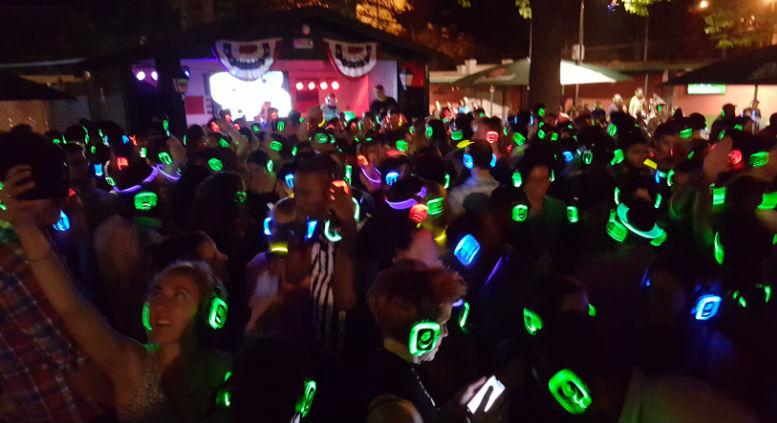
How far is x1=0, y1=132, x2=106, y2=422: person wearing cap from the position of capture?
207 cm

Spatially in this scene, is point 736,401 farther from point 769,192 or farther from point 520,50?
point 520,50

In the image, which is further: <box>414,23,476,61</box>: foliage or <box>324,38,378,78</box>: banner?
<box>414,23,476,61</box>: foliage

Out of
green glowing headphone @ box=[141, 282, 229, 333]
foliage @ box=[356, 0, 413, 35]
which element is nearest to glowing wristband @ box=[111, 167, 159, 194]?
green glowing headphone @ box=[141, 282, 229, 333]

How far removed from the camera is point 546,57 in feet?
45.0

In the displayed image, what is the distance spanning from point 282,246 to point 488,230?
1314mm

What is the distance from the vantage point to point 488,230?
3748mm

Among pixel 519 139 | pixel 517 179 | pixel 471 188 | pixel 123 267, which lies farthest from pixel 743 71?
pixel 123 267

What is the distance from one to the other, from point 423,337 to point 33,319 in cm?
143

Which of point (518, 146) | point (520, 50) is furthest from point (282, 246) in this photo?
point (520, 50)

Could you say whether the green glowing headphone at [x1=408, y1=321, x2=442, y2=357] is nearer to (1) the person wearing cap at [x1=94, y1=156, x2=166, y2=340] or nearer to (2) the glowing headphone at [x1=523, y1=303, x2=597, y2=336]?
(2) the glowing headphone at [x1=523, y1=303, x2=597, y2=336]

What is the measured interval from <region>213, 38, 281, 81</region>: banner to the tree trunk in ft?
20.4

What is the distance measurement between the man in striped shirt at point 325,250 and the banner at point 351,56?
37.1 feet

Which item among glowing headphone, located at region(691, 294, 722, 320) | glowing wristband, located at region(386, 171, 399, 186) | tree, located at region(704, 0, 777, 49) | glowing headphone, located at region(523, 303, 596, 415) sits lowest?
glowing headphone, located at region(691, 294, 722, 320)

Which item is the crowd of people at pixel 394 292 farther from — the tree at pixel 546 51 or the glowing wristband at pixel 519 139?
the tree at pixel 546 51
